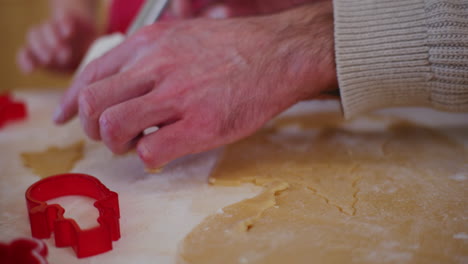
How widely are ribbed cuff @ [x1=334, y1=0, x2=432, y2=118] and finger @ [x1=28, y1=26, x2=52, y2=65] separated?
90 cm

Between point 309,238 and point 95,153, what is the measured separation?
44cm

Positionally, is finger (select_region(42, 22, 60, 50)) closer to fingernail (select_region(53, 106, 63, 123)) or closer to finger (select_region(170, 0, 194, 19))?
finger (select_region(170, 0, 194, 19))

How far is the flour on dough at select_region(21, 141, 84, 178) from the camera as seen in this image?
74 cm

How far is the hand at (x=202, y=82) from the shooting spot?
651mm

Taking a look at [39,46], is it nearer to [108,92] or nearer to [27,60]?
[27,60]

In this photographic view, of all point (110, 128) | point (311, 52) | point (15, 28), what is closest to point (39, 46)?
point (110, 128)

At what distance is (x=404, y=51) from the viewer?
67 cm

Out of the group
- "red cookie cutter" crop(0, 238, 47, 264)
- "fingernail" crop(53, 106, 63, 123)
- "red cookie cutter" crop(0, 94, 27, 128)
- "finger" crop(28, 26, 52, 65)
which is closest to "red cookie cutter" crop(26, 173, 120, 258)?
"red cookie cutter" crop(0, 238, 47, 264)

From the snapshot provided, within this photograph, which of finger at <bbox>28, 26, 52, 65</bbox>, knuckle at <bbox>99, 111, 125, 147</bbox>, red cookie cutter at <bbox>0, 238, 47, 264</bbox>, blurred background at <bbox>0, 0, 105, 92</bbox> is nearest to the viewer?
red cookie cutter at <bbox>0, 238, 47, 264</bbox>

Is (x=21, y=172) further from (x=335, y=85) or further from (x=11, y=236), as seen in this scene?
(x=335, y=85)

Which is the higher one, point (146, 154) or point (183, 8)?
point (183, 8)

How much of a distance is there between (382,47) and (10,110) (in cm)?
78

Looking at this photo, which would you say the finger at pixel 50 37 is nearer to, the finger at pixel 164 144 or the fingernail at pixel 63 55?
the fingernail at pixel 63 55

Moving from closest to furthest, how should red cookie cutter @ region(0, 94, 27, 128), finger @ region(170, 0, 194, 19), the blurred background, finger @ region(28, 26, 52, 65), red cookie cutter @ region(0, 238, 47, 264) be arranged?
red cookie cutter @ region(0, 238, 47, 264) → red cookie cutter @ region(0, 94, 27, 128) → finger @ region(170, 0, 194, 19) → finger @ region(28, 26, 52, 65) → the blurred background
